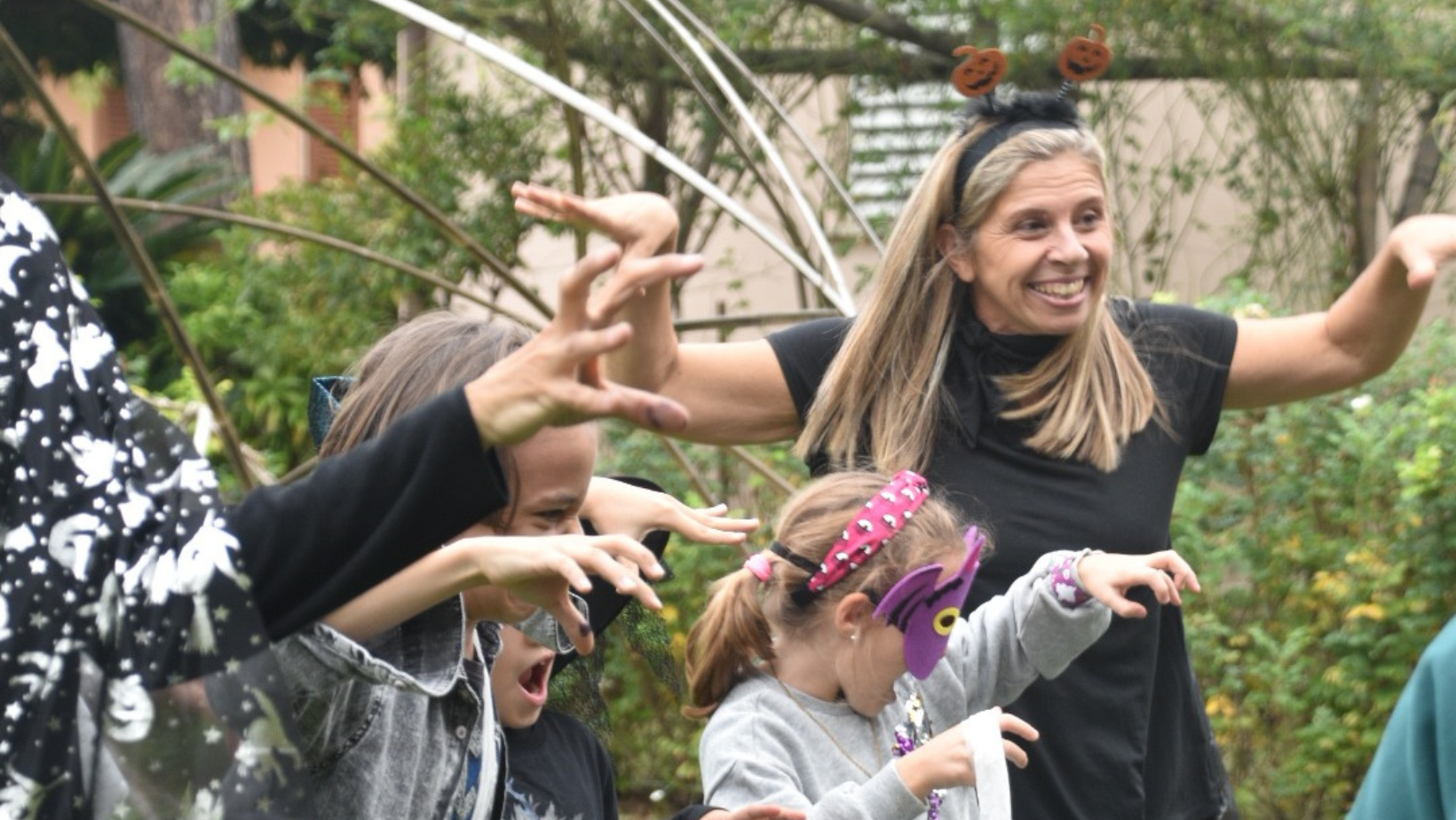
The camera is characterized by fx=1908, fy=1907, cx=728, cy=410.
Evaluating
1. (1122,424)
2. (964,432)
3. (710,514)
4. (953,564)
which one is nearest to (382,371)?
(710,514)

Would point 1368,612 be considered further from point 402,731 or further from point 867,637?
point 402,731

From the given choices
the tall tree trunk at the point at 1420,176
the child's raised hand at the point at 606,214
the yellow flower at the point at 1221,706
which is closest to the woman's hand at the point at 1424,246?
the child's raised hand at the point at 606,214

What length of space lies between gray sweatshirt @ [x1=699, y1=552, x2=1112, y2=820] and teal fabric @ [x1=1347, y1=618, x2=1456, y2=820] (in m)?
0.97

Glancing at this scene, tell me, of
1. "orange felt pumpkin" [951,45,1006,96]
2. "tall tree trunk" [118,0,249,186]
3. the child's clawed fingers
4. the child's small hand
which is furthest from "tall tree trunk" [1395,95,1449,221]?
"tall tree trunk" [118,0,249,186]

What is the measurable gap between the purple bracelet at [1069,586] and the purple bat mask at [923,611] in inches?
6.0

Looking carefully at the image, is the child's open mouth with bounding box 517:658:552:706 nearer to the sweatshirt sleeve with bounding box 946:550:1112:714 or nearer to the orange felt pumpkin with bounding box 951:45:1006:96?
the sweatshirt sleeve with bounding box 946:550:1112:714

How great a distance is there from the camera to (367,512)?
1.65 metres

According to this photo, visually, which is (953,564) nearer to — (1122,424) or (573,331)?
(1122,424)

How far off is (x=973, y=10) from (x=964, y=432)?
4813 mm

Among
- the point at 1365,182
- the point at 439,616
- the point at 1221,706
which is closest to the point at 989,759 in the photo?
the point at 439,616

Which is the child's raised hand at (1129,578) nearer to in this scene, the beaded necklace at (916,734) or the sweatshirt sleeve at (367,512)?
the beaded necklace at (916,734)

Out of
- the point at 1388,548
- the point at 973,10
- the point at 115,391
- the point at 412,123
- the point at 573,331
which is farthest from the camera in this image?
the point at 412,123

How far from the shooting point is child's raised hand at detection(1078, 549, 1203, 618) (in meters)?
2.54

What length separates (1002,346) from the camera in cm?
313
